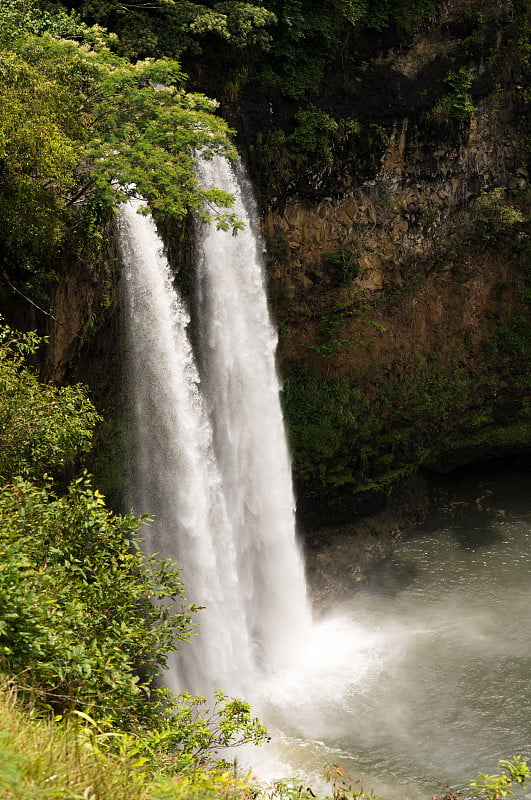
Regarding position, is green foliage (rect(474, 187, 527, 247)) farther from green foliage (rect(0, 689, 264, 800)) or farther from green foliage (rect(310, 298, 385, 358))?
green foliage (rect(0, 689, 264, 800))

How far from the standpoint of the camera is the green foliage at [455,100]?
1557 centimetres

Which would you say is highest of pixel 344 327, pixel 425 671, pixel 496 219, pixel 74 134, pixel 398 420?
pixel 74 134

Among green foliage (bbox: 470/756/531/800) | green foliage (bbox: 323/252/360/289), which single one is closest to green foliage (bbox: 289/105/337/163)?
green foliage (bbox: 323/252/360/289)

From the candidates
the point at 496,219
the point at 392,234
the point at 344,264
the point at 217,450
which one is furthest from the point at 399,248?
the point at 217,450

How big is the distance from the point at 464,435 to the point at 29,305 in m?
12.8

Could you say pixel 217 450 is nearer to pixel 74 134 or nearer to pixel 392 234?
pixel 74 134

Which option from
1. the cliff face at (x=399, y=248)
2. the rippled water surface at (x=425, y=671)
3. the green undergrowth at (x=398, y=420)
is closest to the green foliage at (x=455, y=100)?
the cliff face at (x=399, y=248)

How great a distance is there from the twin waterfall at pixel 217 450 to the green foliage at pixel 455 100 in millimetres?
5118

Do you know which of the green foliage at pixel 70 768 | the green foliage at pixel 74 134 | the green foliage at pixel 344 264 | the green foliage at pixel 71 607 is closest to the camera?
the green foliage at pixel 70 768

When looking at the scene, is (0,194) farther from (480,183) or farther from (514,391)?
(514,391)

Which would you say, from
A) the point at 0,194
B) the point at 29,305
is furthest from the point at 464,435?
the point at 0,194

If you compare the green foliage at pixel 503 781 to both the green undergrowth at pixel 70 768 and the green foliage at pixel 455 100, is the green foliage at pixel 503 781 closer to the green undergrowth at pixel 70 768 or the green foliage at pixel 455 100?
the green undergrowth at pixel 70 768

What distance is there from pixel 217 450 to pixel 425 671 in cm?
521

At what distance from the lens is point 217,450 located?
1277 centimetres
